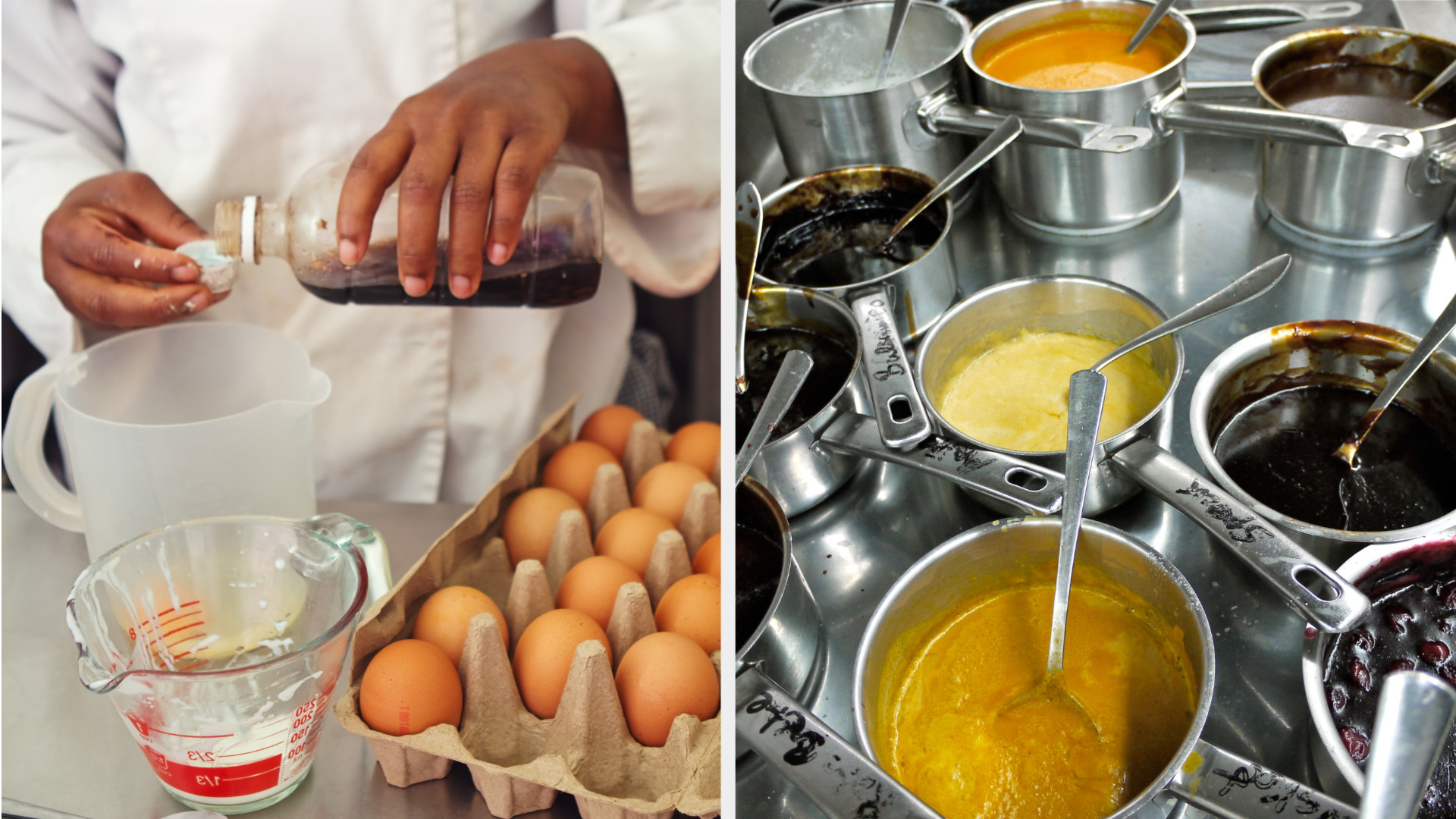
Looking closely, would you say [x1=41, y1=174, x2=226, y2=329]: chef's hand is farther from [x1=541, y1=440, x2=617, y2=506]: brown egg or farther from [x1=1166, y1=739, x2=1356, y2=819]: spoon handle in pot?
[x1=1166, y1=739, x2=1356, y2=819]: spoon handle in pot

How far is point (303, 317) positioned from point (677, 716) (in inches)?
28.0

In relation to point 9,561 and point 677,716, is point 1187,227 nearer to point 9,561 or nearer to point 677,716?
point 677,716

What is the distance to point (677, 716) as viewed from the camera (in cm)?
66

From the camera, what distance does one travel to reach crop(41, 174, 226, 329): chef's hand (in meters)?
Result: 0.84

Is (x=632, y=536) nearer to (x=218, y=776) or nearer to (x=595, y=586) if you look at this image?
(x=595, y=586)

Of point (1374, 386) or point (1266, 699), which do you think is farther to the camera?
point (1374, 386)

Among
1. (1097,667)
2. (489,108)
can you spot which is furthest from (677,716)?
(489,108)

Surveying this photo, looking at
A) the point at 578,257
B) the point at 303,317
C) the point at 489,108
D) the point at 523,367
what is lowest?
the point at 523,367

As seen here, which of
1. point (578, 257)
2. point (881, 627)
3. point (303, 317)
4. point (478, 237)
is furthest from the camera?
point (303, 317)

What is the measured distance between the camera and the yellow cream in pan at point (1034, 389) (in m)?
0.82

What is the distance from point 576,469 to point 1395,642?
63 centimetres

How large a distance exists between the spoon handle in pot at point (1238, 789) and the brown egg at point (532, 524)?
0.51 meters

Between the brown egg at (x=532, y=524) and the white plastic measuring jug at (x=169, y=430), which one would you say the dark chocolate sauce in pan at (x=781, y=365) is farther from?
the white plastic measuring jug at (x=169, y=430)

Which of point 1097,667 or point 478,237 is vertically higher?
point 478,237
